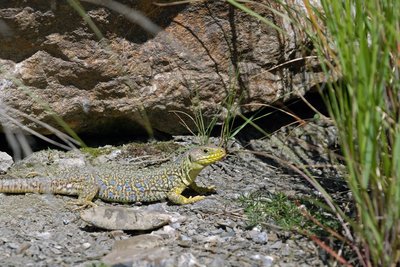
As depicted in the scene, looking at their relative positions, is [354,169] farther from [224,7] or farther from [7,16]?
[7,16]

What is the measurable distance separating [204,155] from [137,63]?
0.96m

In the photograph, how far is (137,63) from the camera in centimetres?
573

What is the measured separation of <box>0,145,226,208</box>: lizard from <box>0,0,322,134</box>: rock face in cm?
56

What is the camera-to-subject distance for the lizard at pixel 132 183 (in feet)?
17.7

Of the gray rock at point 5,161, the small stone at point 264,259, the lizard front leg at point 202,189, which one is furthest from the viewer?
the gray rock at point 5,161

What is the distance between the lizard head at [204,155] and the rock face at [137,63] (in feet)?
2.36

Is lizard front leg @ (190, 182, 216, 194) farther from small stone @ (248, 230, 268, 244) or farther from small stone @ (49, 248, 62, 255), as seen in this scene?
small stone @ (49, 248, 62, 255)

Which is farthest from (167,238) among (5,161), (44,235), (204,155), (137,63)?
(5,161)

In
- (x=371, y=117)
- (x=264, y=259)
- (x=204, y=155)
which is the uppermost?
(x=371, y=117)

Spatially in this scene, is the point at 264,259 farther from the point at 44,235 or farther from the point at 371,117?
the point at 44,235

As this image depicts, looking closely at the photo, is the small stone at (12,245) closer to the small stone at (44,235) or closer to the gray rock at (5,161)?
the small stone at (44,235)

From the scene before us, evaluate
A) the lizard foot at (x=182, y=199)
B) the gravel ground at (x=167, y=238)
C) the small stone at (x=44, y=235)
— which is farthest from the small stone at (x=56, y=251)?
the lizard foot at (x=182, y=199)

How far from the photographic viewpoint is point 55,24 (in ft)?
17.6

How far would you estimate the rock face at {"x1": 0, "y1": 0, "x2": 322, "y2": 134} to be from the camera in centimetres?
542
